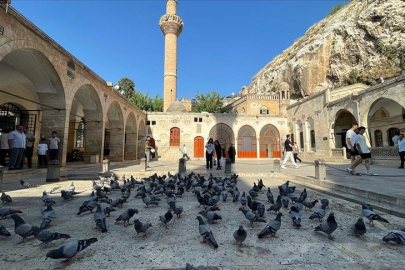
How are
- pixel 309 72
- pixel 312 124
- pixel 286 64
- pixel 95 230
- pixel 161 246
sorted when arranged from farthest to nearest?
pixel 286 64 → pixel 309 72 → pixel 312 124 → pixel 95 230 → pixel 161 246

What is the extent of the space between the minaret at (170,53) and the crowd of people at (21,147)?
1965cm

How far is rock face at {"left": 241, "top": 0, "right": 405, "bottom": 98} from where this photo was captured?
2136 centimetres

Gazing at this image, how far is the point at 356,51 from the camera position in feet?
80.2

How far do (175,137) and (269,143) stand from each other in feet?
34.0

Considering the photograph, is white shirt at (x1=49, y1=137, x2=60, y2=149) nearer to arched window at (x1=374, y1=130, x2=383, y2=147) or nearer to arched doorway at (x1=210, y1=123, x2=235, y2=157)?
arched doorway at (x1=210, y1=123, x2=235, y2=157)

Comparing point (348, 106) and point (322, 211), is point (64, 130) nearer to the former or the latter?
point (322, 211)

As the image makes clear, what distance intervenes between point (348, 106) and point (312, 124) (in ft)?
15.1

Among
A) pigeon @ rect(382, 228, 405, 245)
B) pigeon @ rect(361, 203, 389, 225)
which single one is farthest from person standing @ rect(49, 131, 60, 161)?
pigeon @ rect(382, 228, 405, 245)

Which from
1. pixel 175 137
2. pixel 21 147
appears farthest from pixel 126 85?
pixel 21 147

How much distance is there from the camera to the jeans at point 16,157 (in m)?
6.55

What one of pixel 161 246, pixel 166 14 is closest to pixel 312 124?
pixel 161 246

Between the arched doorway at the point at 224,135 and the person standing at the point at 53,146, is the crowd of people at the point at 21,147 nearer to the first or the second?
the person standing at the point at 53,146

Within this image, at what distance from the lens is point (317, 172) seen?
5855 millimetres

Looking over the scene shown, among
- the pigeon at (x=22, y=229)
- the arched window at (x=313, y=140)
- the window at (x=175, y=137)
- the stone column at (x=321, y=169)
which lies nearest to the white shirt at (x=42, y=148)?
the pigeon at (x=22, y=229)
